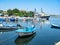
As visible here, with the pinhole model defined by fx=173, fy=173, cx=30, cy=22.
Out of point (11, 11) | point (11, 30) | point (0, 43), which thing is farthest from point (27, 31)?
point (11, 11)

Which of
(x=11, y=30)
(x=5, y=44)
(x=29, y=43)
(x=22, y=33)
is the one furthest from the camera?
(x=11, y=30)

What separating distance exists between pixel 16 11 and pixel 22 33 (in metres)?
77.1

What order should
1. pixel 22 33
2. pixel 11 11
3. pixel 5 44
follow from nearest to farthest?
pixel 5 44 < pixel 22 33 < pixel 11 11

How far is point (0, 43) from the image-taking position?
2083 cm

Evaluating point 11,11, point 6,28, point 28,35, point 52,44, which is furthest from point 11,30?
point 11,11

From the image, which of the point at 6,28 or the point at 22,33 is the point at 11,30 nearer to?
the point at 6,28

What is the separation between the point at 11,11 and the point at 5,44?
80.2 m

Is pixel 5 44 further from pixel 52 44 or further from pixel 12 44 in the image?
pixel 52 44

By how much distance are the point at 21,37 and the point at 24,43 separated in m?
2.95

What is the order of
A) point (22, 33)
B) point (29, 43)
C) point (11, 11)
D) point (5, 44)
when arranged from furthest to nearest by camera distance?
point (11, 11) < point (22, 33) < point (29, 43) < point (5, 44)

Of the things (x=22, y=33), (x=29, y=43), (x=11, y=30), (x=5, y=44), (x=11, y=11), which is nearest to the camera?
(x=5, y=44)

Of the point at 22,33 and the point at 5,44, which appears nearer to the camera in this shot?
the point at 5,44

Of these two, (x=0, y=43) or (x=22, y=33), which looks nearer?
(x=0, y=43)

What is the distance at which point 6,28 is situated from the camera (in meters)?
32.5
